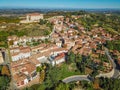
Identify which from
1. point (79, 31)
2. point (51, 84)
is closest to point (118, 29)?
point (79, 31)

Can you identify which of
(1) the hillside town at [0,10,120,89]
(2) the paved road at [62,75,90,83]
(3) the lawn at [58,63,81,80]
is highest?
(1) the hillside town at [0,10,120,89]

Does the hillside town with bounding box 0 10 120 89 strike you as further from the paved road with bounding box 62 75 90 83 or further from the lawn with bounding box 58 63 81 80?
the paved road with bounding box 62 75 90 83

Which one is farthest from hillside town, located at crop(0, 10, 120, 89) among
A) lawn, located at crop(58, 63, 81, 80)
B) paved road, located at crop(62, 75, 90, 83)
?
paved road, located at crop(62, 75, 90, 83)

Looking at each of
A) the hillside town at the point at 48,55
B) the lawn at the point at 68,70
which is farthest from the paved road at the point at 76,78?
the hillside town at the point at 48,55

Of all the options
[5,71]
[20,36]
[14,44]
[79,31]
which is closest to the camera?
[5,71]

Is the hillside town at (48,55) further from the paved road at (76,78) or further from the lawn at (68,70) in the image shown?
the paved road at (76,78)

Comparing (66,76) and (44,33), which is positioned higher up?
(44,33)

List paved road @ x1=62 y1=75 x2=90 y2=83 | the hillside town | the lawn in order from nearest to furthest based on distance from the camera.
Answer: paved road @ x1=62 y1=75 x2=90 y2=83 < the hillside town < the lawn

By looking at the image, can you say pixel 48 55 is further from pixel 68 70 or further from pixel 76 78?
pixel 76 78

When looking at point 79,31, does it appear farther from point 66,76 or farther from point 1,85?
point 1,85

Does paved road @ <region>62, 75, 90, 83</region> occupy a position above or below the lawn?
below

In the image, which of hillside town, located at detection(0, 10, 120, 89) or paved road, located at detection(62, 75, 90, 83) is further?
hillside town, located at detection(0, 10, 120, 89)
